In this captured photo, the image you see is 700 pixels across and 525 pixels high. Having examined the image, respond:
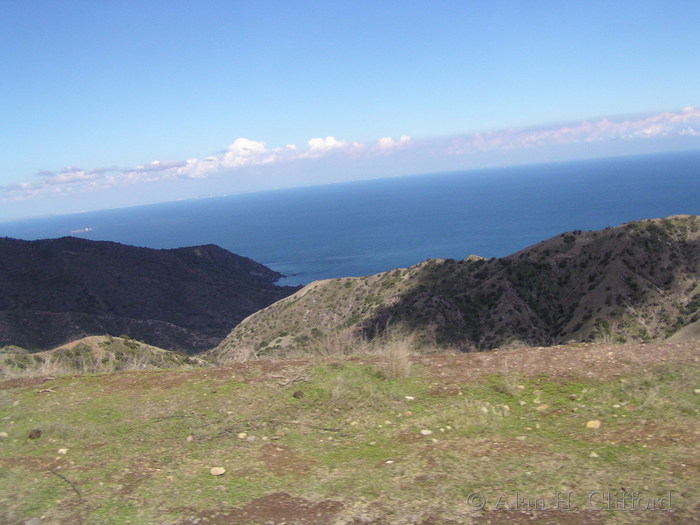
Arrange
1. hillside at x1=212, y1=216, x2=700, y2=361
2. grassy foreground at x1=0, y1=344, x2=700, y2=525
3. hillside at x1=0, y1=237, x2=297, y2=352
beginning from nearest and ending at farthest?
grassy foreground at x1=0, y1=344, x2=700, y2=525, hillside at x1=212, y1=216, x2=700, y2=361, hillside at x1=0, y1=237, x2=297, y2=352

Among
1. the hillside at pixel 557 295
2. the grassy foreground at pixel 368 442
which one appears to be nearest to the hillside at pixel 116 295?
the hillside at pixel 557 295

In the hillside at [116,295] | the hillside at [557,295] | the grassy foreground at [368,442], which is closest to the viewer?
the grassy foreground at [368,442]

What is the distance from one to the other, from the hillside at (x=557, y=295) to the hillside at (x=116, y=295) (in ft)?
83.9

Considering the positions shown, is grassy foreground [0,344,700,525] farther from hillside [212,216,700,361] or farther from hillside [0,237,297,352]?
hillside [0,237,297,352]

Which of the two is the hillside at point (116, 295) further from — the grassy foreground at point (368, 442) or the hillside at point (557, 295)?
the grassy foreground at point (368, 442)

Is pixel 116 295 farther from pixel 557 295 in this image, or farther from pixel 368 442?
pixel 368 442

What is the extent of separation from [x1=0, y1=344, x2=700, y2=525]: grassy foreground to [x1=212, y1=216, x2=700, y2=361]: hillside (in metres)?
22.2

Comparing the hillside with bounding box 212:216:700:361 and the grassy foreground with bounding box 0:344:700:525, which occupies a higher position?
the grassy foreground with bounding box 0:344:700:525

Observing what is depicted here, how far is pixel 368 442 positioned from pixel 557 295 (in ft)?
123

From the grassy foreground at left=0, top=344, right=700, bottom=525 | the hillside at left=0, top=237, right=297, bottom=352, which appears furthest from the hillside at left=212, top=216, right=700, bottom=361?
the hillside at left=0, top=237, right=297, bottom=352

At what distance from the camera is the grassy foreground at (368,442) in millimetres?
3961

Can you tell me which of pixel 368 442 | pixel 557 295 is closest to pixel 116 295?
pixel 557 295

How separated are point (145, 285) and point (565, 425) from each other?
308ft

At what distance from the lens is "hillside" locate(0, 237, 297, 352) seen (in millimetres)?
61719
